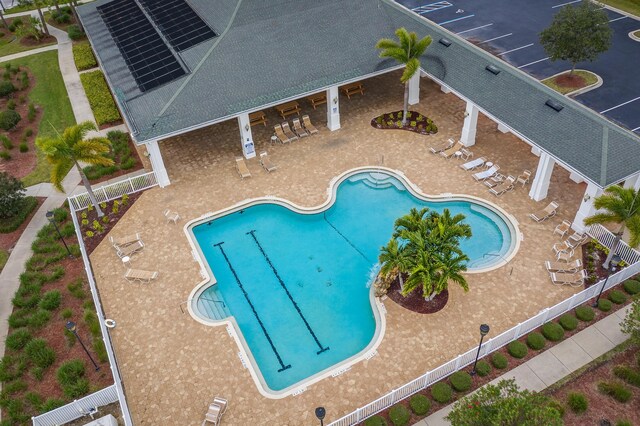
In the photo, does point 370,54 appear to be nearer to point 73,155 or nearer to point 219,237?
point 219,237

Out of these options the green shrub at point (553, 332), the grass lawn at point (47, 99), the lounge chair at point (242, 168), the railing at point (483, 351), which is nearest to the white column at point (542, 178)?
the railing at point (483, 351)

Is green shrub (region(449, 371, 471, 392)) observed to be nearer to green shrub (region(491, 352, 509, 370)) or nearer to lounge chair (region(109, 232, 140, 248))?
green shrub (region(491, 352, 509, 370))

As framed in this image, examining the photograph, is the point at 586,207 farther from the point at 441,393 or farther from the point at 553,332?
the point at 441,393

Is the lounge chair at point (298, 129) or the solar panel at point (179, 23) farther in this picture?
the lounge chair at point (298, 129)

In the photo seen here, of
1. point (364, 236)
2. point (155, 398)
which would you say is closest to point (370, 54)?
point (364, 236)

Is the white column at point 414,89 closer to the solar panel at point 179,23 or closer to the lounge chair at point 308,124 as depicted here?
the lounge chair at point 308,124

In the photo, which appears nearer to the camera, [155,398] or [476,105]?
[155,398]

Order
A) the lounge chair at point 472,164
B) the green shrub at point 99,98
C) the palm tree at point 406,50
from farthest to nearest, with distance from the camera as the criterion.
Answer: the green shrub at point 99,98 < the palm tree at point 406,50 < the lounge chair at point 472,164
